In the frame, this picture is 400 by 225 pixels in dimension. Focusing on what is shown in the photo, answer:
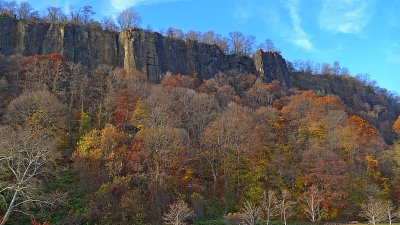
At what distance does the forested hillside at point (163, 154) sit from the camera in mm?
33969

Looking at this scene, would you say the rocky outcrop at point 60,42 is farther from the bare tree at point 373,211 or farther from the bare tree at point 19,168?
the bare tree at point 373,211

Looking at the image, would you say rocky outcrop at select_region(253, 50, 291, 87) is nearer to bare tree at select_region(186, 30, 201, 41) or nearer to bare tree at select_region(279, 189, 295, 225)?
bare tree at select_region(186, 30, 201, 41)

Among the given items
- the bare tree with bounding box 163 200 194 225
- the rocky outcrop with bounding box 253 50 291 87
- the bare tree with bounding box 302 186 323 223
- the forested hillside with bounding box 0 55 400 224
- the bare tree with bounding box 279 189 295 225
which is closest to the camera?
the bare tree with bounding box 163 200 194 225

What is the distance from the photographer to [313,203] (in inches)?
1617

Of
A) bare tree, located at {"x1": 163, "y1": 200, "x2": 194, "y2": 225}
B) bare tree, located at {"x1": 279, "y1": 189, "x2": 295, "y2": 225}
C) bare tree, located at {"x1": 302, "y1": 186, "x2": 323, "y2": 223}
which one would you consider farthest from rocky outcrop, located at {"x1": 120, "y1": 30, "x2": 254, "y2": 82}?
bare tree, located at {"x1": 163, "y1": 200, "x2": 194, "y2": 225}

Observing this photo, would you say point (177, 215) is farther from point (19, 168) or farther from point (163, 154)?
point (19, 168)

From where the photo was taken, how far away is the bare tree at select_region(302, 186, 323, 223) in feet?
133

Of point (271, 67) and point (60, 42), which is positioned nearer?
point (60, 42)

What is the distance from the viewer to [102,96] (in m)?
56.9

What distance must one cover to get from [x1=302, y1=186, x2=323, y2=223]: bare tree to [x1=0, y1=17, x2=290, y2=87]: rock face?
114 ft

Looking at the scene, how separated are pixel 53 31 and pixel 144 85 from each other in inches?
839

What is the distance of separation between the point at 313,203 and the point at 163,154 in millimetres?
15098

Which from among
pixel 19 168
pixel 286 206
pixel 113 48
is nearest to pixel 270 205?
pixel 286 206

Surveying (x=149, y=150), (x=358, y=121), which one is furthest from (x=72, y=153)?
(x=358, y=121)
